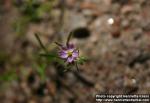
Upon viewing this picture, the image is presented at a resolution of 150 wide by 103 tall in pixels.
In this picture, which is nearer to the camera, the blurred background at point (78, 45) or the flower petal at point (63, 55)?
the flower petal at point (63, 55)

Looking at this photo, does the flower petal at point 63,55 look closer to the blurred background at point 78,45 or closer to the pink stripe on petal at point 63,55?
the pink stripe on petal at point 63,55

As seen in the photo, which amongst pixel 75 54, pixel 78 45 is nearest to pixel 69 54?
pixel 75 54

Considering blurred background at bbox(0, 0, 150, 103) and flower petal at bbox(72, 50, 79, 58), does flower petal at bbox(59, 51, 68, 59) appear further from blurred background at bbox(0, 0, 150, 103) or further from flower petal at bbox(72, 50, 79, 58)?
blurred background at bbox(0, 0, 150, 103)

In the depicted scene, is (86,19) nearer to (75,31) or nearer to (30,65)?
(75,31)

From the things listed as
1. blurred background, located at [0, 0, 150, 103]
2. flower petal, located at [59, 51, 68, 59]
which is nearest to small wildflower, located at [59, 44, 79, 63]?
flower petal, located at [59, 51, 68, 59]

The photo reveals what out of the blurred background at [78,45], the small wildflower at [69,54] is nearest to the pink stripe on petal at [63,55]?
the small wildflower at [69,54]

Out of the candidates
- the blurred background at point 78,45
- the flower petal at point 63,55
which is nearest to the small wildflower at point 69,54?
the flower petal at point 63,55

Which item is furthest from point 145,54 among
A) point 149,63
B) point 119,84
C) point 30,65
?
point 30,65

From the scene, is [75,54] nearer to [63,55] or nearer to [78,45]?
[63,55]
